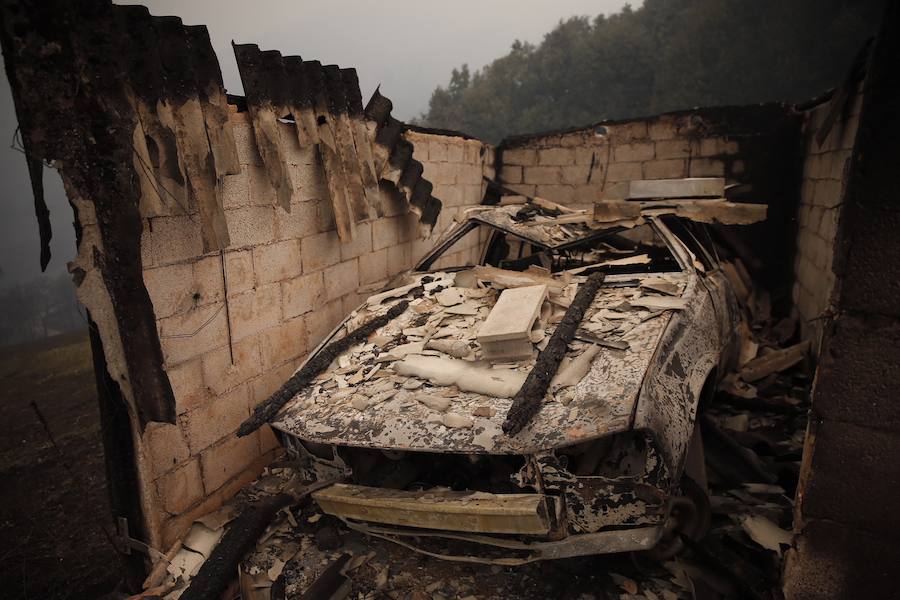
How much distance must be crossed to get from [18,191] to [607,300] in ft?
282

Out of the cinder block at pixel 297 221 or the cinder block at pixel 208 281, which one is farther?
the cinder block at pixel 297 221

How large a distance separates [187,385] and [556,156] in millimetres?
6407

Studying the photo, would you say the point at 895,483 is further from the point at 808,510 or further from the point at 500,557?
the point at 500,557

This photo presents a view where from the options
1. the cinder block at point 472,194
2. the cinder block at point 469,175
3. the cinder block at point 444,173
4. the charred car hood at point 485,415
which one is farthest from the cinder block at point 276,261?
the cinder block at point 472,194

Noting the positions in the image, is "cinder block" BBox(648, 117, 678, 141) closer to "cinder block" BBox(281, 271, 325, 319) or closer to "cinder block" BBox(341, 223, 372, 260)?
"cinder block" BBox(341, 223, 372, 260)

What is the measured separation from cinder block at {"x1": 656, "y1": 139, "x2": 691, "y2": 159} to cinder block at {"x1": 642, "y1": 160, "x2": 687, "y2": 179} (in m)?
0.08

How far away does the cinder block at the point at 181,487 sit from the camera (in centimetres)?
293

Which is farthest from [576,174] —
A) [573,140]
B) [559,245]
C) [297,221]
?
[297,221]

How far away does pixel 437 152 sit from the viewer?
6.17m

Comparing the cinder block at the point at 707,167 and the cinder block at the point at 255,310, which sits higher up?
the cinder block at the point at 707,167

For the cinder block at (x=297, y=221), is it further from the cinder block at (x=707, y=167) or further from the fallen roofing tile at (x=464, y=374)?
the cinder block at (x=707, y=167)

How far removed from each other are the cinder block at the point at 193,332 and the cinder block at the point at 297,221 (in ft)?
2.48

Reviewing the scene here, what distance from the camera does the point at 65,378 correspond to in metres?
7.15

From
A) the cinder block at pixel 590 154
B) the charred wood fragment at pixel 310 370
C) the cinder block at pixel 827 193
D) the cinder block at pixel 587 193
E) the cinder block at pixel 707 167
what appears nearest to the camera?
the charred wood fragment at pixel 310 370
